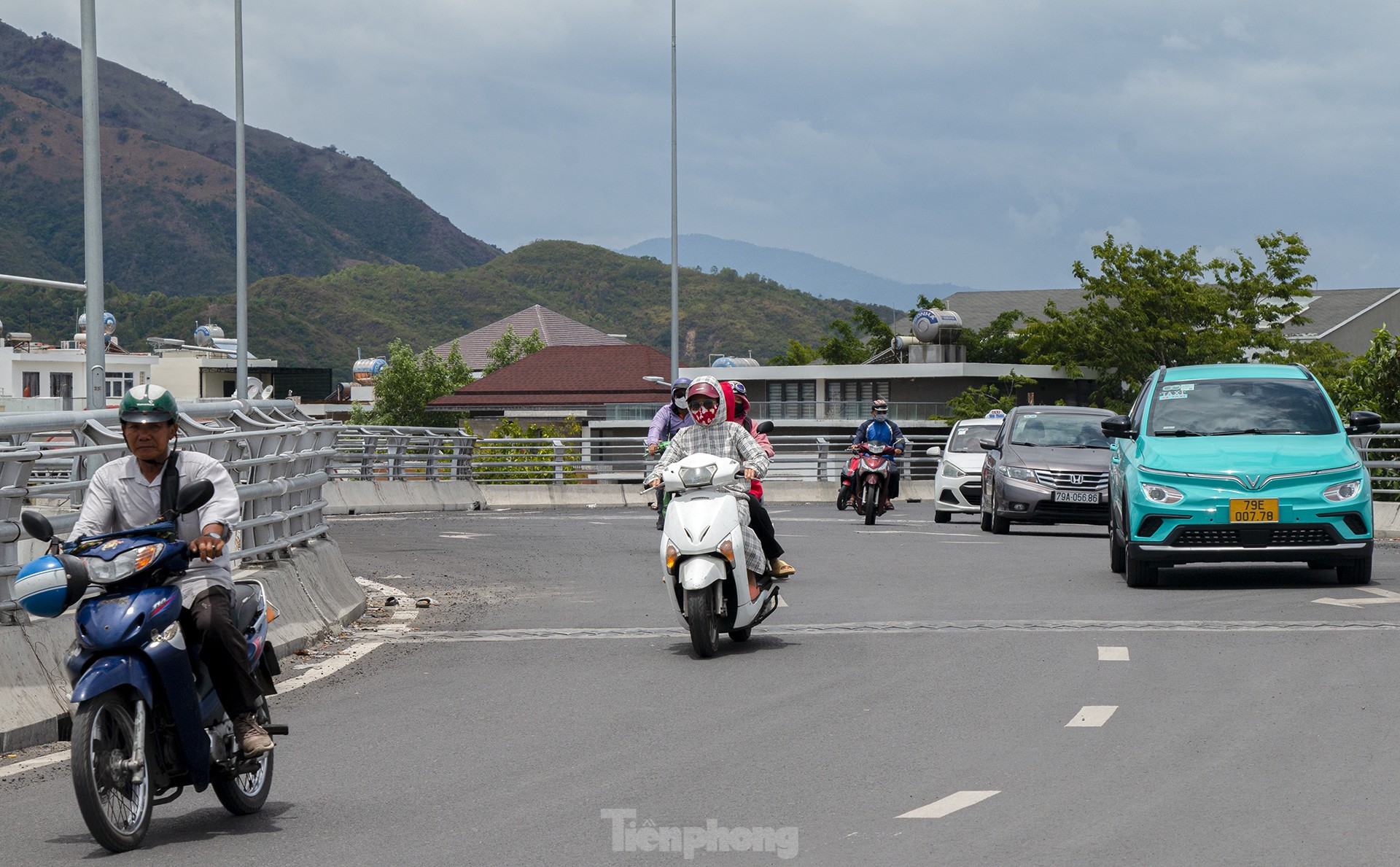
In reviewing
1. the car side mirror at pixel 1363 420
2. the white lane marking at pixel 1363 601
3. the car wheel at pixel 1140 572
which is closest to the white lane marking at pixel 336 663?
the car wheel at pixel 1140 572

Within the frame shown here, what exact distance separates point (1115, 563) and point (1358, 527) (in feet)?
8.13

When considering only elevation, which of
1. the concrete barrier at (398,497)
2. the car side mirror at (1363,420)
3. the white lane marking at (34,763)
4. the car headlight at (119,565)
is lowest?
the concrete barrier at (398,497)

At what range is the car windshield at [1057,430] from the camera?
22.8 metres

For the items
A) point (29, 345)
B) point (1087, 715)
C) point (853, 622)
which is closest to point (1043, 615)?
point (853, 622)

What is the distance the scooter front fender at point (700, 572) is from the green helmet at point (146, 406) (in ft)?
14.7

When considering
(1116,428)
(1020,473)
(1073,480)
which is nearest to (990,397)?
(1020,473)

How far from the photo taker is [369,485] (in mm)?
30844

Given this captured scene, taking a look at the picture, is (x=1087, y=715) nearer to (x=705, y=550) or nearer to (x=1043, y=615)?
(x=705, y=550)

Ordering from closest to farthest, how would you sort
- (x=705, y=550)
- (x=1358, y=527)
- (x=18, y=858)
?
(x=18, y=858) < (x=705, y=550) < (x=1358, y=527)

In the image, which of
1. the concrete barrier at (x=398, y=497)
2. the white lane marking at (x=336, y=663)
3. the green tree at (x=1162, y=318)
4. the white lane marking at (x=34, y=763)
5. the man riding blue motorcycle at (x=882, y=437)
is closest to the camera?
the white lane marking at (x=34, y=763)

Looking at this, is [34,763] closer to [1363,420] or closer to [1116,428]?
[1116,428]

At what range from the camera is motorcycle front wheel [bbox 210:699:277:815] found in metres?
6.41

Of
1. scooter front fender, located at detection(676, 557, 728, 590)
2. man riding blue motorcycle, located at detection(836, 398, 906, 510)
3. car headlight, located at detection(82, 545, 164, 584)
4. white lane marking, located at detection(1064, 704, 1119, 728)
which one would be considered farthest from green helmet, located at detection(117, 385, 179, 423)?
man riding blue motorcycle, located at detection(836, 398, 906, 510)

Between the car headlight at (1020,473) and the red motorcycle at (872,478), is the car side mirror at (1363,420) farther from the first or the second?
the red motorcycle at (872,478)
